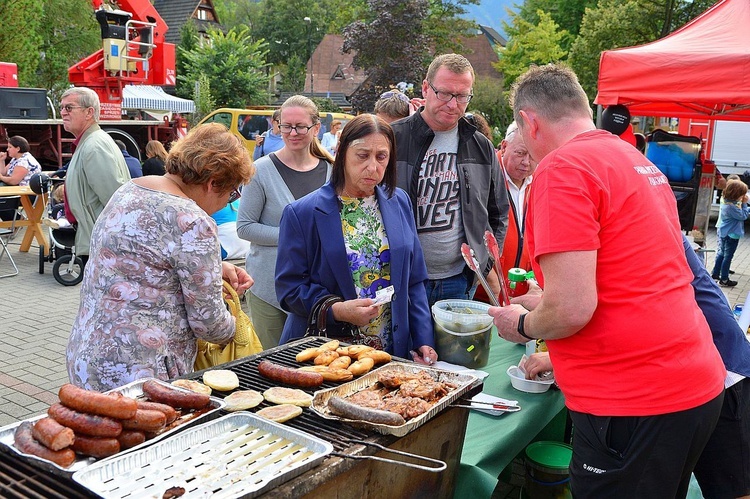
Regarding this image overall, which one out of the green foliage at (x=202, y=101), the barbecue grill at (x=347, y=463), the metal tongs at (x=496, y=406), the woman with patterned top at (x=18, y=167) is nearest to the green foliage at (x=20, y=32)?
the woman with patterned top at (x=18, y=167)

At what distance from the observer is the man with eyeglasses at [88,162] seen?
5811 mm

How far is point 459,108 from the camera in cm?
369

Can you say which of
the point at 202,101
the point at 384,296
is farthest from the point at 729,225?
the point at 202,101

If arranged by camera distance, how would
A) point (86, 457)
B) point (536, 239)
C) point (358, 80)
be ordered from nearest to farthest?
point (86, 457) → point (536, 239) → point (358, 80)

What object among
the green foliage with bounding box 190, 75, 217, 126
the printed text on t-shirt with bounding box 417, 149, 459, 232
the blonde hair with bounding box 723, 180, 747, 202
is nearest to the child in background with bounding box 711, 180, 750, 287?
the blonde hair with bounding box 723, 180, 747, 202

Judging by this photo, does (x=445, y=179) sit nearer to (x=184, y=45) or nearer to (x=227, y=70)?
(x=227, y=70)

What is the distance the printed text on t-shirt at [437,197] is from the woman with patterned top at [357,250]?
73 centimetres

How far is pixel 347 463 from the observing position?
1711mm

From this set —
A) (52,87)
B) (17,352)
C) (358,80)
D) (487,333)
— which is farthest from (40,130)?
(358,80)

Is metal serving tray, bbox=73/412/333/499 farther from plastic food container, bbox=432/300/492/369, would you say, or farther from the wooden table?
the wooden table

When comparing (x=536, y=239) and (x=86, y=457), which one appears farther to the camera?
(x=536, y=239)

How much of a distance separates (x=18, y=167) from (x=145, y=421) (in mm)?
9996

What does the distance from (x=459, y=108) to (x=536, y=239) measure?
6.15 ft

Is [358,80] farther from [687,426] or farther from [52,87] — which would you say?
[687,426]
